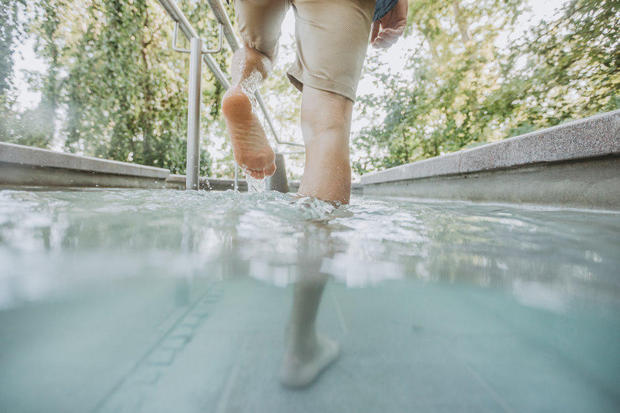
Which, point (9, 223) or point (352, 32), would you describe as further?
point (352, 32)

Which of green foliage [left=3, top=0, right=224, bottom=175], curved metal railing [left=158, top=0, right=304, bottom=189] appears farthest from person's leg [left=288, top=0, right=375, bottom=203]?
green foliage [left=3, top=0, right=224, bottom=175]

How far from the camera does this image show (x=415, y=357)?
0.27 meters

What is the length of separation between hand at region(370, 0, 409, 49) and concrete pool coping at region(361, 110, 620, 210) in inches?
29.0

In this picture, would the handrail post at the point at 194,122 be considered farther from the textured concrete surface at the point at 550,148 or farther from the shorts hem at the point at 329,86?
the textured concrete surface at the point at 550,148

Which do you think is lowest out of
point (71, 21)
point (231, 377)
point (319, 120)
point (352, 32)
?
point (231, 377)

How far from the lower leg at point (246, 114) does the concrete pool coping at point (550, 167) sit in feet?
3.58

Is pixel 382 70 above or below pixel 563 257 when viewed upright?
above

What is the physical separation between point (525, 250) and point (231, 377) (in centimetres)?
57

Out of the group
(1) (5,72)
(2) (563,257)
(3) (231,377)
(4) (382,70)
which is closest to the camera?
(3) (231,377)

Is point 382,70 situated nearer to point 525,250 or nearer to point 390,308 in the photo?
point 525,250

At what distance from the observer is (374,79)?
4.69m

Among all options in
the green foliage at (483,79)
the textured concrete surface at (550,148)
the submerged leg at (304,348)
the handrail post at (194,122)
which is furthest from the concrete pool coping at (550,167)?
the handrail post at (194,122)

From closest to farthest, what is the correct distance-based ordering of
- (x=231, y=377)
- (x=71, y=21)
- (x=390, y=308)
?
(x=231, y=377)
(x=390, y=308)
(x=71, y=21)

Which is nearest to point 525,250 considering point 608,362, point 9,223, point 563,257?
point 563,257
